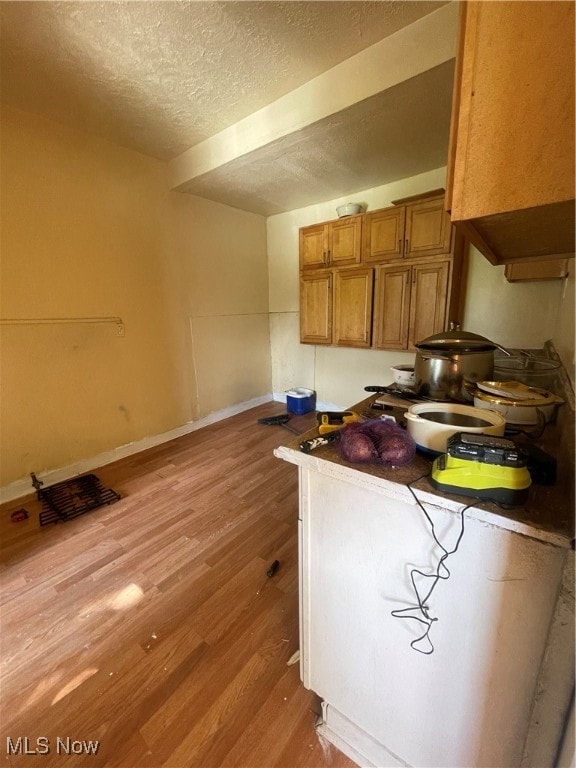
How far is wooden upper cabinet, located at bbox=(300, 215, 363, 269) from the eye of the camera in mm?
2754

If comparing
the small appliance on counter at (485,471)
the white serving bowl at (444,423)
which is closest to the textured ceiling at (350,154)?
the white serving bowl at (444,423)

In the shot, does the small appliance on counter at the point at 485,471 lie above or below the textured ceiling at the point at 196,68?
below

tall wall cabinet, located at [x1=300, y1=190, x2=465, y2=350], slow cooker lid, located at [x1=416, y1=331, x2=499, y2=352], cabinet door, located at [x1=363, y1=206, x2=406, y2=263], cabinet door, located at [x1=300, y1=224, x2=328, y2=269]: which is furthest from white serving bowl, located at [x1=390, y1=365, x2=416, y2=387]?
cabinet door, located at [x1=300, y1=224, x2=328, y2=269]

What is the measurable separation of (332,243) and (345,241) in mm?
141

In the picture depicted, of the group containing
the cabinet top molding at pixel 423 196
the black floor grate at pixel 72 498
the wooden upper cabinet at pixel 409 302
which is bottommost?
the black floor grate at pixel 72 498

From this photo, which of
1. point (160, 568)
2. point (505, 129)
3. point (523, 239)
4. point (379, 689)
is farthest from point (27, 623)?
point (523, 239)

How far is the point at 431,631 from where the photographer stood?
Result: 0.68m

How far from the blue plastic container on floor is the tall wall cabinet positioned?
26.9 inches

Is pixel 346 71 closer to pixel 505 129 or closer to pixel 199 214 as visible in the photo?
pixel 505 129

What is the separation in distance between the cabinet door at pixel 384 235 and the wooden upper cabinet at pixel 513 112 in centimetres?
209

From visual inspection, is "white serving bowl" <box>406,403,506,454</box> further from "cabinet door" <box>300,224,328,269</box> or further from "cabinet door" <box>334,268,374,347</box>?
"cabinet door" <box>300,224,328,269</box>

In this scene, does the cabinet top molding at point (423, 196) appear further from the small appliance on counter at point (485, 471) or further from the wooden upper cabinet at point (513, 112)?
the small appliance on counter at point (485, 471)

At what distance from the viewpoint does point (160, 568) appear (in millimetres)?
1559

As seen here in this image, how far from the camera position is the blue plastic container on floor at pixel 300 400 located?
353 cm
